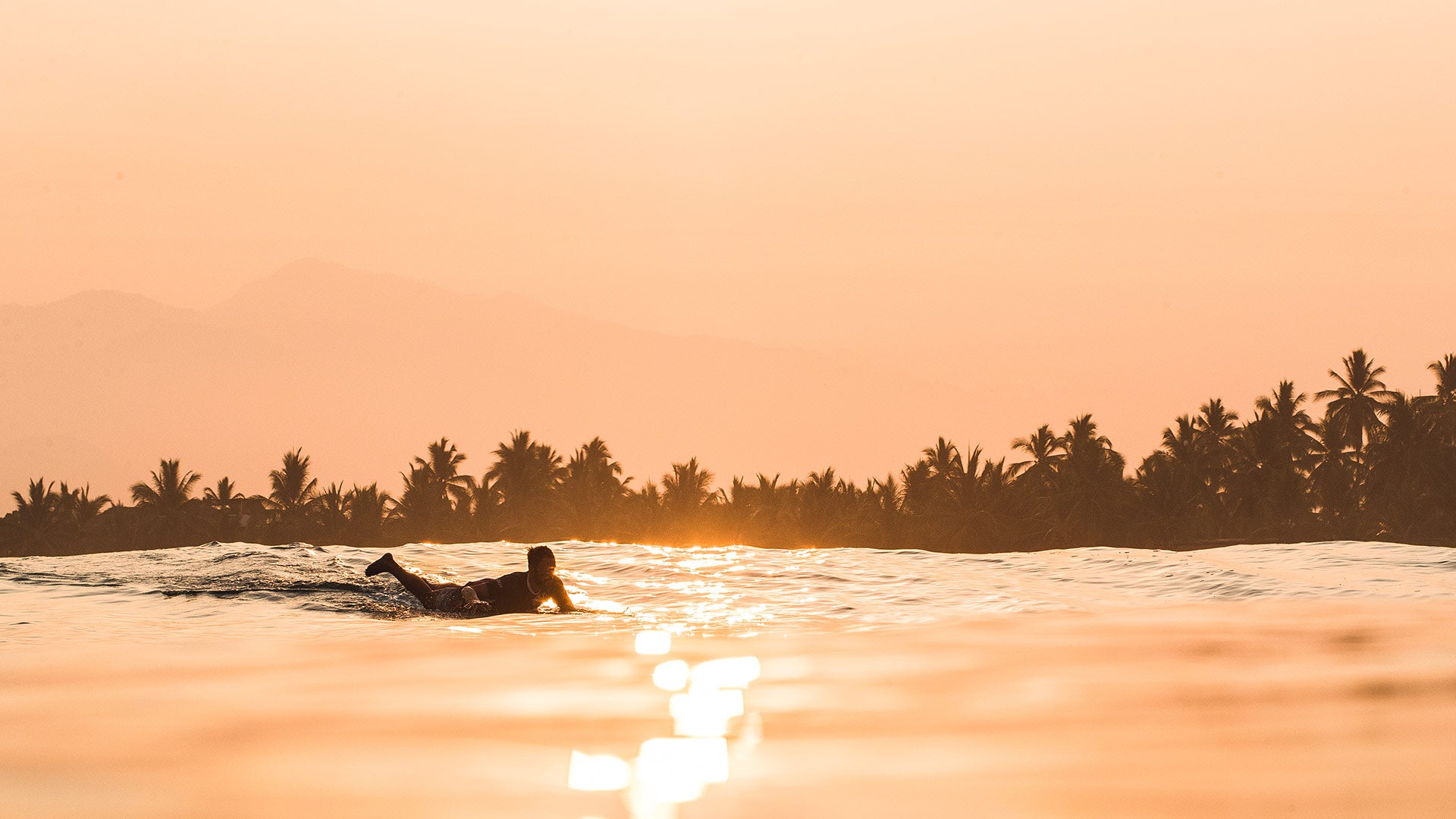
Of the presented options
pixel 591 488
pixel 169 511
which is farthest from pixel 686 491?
pixel 169 511

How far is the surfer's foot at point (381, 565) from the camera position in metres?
14.4

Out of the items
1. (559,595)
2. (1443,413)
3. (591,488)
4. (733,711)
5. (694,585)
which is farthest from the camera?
(591,488)

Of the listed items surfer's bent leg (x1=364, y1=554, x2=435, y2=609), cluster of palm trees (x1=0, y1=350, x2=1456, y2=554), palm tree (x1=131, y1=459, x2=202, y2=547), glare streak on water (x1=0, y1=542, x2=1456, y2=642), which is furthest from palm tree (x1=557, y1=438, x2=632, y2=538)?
surfer's bent leg (x1=364, y1=554, x2=435, y2=609)

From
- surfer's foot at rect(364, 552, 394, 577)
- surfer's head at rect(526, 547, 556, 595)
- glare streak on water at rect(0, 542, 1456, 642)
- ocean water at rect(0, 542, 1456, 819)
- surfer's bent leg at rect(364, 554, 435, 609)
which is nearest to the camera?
ocean water at rect(0, 542, 1456, 819)

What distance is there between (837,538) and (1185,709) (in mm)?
64938

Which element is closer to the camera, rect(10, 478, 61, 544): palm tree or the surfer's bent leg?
the surfer's bent leg

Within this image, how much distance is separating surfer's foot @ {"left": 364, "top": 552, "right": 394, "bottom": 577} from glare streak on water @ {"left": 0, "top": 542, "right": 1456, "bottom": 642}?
416 millimetres

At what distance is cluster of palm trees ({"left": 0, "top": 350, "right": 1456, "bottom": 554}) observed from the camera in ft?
212

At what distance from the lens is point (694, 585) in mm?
18719

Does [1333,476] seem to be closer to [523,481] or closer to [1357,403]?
[1357,403]

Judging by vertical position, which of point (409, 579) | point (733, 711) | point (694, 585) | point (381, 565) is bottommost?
point (733, 711)

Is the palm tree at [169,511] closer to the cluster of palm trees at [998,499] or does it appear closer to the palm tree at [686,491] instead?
the cluster of palm trees at [998,499]

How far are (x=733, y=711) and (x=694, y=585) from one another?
42.2 feet

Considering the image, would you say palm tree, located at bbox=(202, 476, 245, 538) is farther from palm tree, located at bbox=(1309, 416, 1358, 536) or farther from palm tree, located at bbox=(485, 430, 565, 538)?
palm tree, located at bbox=(1309, 416, 1358, 536)
